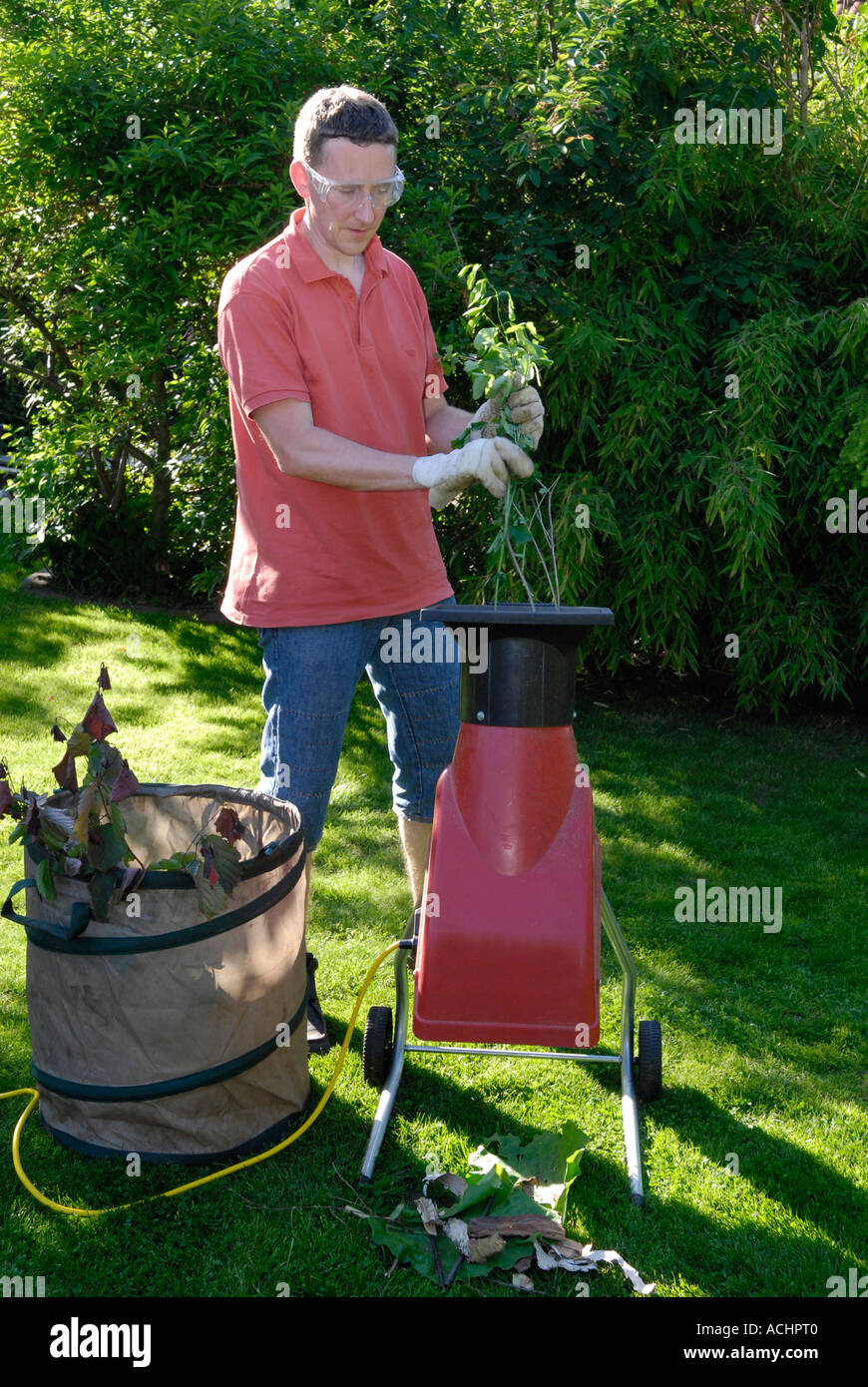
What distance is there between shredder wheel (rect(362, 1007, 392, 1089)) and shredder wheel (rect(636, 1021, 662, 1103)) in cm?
54

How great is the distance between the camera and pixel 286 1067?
2.56 metres

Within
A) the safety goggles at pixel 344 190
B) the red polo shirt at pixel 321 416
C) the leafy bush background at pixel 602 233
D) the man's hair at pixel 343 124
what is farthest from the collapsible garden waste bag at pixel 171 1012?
the leafy bush background at pixel 602 233

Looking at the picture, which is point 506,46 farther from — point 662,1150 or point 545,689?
point 662,1150

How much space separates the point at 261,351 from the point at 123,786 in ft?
2.93

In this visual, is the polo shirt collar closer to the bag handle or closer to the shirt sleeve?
the shirt sleeve

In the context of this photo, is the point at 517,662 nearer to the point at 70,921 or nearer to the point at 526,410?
the point at 526,410

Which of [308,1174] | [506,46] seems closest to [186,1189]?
[308,1174]

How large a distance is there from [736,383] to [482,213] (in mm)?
1264

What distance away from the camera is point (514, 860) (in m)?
2.21

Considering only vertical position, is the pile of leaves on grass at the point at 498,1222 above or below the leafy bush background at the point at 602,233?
below

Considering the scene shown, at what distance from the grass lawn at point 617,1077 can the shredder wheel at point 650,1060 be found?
8 centimetres

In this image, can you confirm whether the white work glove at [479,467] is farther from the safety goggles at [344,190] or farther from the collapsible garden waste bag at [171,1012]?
the collapsible garden waste bag at [171,1012]

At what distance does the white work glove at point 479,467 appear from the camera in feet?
7.53

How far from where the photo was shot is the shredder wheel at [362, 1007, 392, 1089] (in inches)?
106
